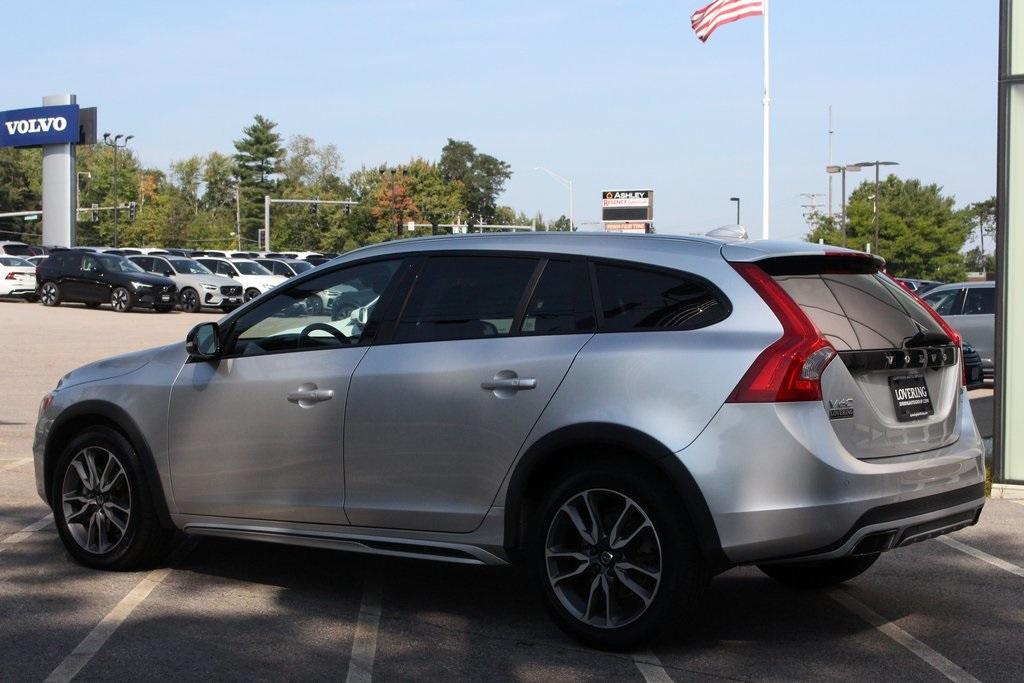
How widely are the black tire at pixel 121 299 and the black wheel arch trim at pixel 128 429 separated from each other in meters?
33.8

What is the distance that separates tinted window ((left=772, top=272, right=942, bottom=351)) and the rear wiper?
0.06ft

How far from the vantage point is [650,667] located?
5270 mm

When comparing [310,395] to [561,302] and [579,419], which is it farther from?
[579,419]

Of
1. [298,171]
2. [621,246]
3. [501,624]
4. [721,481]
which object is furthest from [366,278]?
[298,171]

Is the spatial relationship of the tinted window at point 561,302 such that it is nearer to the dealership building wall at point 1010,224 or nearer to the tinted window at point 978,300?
the dealership building wall at point 1010,224

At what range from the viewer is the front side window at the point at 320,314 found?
246 inches

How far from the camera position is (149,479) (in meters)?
6.68

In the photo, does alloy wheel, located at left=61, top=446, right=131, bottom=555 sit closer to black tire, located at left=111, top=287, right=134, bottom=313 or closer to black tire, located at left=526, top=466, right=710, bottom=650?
black tire, located at left=526, top=466, right=710, bottom=650

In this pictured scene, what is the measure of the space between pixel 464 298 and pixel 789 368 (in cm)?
158

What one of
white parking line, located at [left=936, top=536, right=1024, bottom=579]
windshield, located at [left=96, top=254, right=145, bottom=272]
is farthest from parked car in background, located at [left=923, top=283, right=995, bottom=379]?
windshield, located at [left=96, top=254, right=145, bottom=272]

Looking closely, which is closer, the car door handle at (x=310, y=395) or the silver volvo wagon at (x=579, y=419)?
the silver volvo wagon at (x=579, y=419)

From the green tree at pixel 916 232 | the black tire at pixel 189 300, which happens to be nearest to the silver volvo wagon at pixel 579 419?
the black tire at pixel 189 300

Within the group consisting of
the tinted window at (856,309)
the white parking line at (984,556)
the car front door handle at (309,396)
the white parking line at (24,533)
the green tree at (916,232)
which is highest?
the green tree at (916,232)

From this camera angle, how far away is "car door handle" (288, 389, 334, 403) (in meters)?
6.12
